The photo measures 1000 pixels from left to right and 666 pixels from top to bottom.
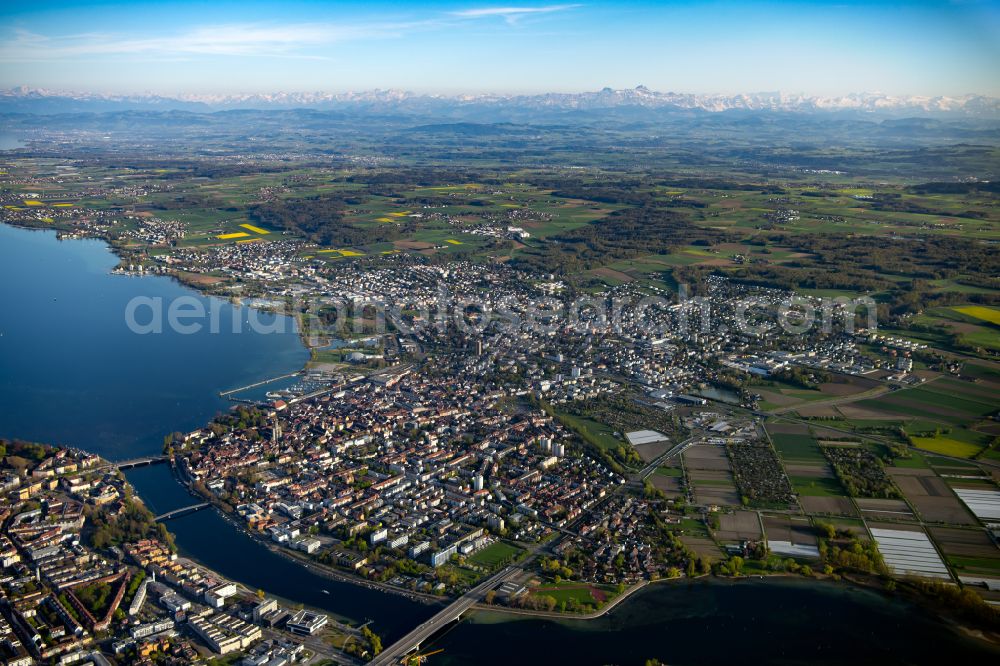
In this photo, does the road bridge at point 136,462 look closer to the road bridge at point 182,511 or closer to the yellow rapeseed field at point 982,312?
the road bridge at point 182,511

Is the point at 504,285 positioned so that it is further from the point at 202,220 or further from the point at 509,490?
the point at 202,220

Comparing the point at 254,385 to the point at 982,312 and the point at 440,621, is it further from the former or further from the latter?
the point at 982,312

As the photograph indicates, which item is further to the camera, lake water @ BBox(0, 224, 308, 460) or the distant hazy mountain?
the distant hazy mountain

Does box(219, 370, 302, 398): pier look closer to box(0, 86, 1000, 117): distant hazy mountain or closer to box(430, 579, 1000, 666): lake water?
box(430, 579, 1000, 666): lake water

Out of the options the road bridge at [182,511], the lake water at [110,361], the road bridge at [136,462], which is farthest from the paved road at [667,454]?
the lake water at [110,361]

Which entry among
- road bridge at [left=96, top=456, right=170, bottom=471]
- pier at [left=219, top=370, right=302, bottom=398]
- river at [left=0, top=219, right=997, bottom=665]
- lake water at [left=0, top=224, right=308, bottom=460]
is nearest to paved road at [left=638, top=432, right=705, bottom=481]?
river at [left=0, top=219, right=997, bottom=665]

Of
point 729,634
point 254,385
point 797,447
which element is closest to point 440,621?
point 729,634

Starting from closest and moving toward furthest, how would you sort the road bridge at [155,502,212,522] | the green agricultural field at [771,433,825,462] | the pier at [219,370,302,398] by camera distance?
the road bridge at [155,502,212,522]
the green agricultural field at [771,433,825,462]
the pier at [219,370,302,398]
